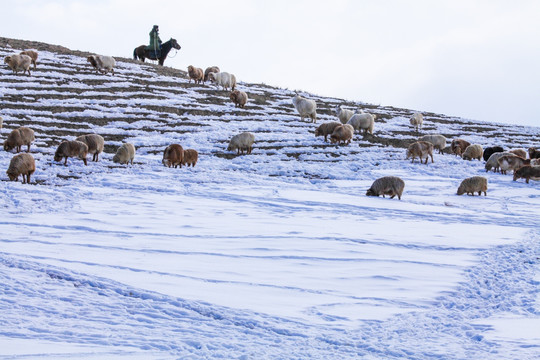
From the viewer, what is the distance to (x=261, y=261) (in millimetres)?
9156

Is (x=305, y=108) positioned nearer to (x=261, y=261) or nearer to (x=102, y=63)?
(x=102, y=63)

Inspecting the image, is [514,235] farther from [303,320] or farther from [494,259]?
[303,320]

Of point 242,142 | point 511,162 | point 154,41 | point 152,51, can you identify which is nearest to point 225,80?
point 154,41

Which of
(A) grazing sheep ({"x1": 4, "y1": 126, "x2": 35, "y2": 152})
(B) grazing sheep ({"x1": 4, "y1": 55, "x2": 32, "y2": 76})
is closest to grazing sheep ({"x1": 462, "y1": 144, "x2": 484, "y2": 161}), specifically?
(A) grazing sheep ({"x1": 4, "y1": 126, "x2": 35, "y2": 152})

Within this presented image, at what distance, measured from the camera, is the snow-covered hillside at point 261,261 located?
6062 mm

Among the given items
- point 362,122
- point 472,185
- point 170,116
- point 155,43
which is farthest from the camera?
point 155,43

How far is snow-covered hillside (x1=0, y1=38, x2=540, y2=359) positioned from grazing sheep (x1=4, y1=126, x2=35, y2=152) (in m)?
0.40

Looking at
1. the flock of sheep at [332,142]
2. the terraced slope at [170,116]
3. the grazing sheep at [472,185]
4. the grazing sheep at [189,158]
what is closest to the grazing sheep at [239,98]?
the flock of sheep at [332,142]

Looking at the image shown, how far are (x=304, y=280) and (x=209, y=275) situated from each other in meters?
1.34

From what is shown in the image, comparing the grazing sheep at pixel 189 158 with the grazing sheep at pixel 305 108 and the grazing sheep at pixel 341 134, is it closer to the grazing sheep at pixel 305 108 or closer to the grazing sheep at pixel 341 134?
the grazing sheep at pixel 341 134

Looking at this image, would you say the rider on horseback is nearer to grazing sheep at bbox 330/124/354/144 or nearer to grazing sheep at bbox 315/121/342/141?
grazing sheep at bbox 315/121/342/141

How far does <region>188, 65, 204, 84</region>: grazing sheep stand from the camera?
40.8 meters

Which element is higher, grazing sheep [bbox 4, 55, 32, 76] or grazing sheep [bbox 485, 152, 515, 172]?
grazing sheep [bbox 4, 55, 32, 76]

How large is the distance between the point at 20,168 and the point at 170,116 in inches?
594
